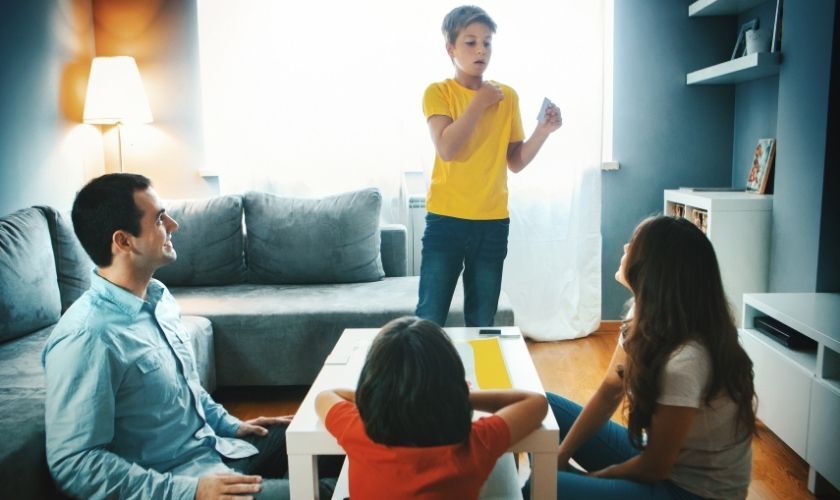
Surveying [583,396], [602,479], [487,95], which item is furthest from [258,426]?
[583,396]

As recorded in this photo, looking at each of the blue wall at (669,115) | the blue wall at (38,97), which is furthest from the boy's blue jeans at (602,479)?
the blue wall at (38,97)

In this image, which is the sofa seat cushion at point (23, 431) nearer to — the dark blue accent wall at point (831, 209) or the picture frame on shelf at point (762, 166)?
the dark blue accent wall at point (831, 209)

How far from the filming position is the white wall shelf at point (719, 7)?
3.22 m

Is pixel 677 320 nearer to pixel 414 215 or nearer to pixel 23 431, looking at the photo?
pixel 23 431

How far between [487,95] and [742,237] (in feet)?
4.91

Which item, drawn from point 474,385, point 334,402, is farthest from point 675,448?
point 334,402

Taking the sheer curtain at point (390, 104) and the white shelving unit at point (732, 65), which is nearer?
the white shelving unit at point (732, 65)

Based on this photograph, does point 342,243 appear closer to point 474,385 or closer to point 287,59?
point 287,59

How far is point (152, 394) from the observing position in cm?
146

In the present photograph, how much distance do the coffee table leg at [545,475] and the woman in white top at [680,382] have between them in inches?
1.1

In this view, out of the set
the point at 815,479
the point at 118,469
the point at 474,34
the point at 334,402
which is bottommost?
the point at 815,479

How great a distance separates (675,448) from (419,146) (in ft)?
8.41

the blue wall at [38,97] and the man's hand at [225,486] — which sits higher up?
the blue wall at [38,97]

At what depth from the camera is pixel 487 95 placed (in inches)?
82.5
